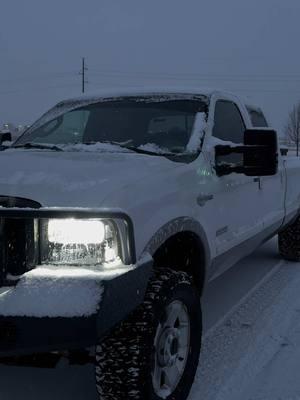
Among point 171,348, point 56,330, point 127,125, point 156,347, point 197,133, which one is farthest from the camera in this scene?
point 127,125

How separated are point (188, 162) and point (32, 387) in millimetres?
1552

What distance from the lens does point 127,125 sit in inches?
144

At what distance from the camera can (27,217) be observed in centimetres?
213

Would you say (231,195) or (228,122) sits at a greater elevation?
(228,122)

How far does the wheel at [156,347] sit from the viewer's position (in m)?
2.21

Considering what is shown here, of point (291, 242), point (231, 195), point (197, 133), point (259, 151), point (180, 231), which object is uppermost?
point (197, 133)

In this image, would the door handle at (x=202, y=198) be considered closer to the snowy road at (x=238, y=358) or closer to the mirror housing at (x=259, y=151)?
the mirror housing at (x=259, y=151)

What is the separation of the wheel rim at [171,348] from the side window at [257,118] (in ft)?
7.66

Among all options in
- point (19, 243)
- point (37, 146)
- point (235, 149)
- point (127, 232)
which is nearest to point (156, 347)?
point (127, 232)

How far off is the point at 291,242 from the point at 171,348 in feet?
11.8

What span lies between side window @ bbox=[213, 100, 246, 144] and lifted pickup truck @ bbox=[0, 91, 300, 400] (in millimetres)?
26

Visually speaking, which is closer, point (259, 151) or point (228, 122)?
point (259, 151)

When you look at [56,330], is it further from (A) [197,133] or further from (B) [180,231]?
(A) [197,133]

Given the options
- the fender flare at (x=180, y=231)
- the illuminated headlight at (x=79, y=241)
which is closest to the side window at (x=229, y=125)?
the fender flare at (x=180, y=231)
